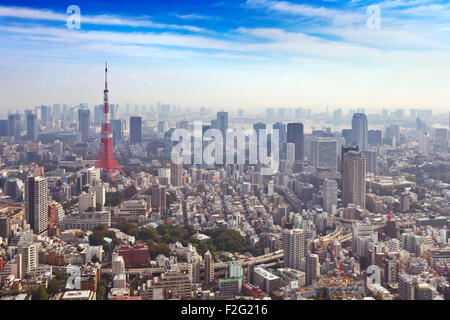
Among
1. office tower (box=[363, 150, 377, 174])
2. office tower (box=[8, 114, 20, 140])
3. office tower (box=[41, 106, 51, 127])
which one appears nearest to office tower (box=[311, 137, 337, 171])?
office tower (box=[363, 150, 377, 174])

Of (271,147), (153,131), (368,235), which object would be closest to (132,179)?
(153,131)

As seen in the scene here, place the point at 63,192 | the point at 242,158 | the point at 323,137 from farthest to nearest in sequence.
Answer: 1. the point at 323,137
2. the point at 242,158
3. the point at 63,192

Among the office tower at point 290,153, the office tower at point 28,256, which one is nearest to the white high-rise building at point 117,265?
the office tower at point 28,256

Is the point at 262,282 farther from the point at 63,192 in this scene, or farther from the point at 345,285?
the point at 63,192

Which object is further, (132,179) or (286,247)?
(132,179)

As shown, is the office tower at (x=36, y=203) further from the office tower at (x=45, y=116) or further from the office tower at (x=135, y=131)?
the office tower at (x=135, y=131)

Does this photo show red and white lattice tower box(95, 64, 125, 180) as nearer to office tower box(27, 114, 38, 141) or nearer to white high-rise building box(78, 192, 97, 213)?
white high-rise building box(78, 192, 97, 213)

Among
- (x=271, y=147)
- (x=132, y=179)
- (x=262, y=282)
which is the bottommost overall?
(x=262, y=282)
